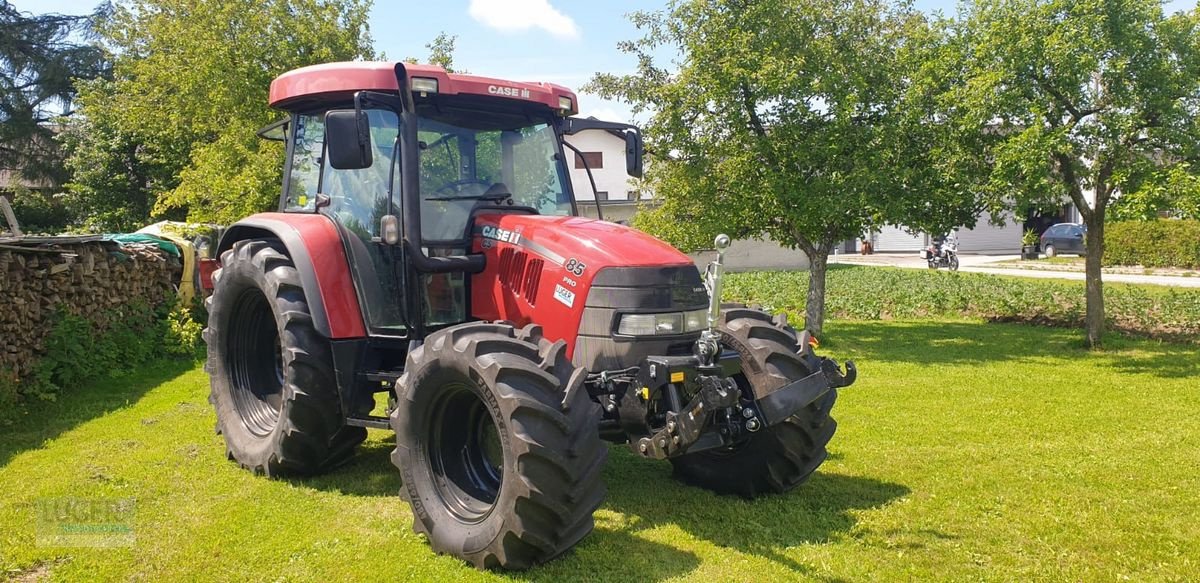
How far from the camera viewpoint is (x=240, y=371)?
6891 millimetres

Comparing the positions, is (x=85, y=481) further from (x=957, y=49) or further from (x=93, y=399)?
(x=957, y=49)

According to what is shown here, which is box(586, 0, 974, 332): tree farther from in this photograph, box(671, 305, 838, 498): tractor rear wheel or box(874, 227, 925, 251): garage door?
box(874, 227, 925, 251): garage door

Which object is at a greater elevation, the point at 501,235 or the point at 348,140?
the point at 348,140

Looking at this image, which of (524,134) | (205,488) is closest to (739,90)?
(524,134)

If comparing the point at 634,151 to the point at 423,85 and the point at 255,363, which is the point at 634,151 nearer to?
the point at 423,85

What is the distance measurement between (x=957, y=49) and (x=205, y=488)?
403 inches

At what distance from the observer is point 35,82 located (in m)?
30.5

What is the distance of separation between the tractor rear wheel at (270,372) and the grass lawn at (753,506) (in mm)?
222

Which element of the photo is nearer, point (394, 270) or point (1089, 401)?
point (394, 270)

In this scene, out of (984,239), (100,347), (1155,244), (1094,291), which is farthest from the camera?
(984,239)

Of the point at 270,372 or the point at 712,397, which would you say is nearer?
the point at 712,397

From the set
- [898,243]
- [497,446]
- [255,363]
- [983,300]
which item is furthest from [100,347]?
[898,243]

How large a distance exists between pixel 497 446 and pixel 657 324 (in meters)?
1.13

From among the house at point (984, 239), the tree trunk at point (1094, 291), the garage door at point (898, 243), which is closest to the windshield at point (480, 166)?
the tree trunk at point (1094, 291)
